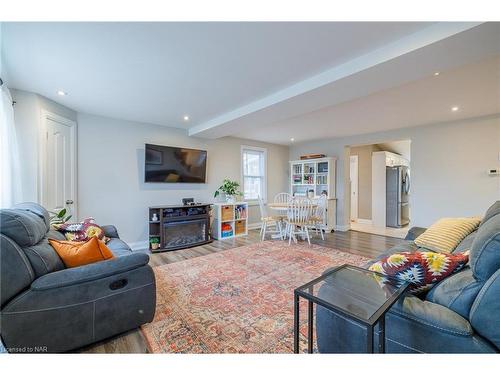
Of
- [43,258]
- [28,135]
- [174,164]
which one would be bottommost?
[43,258]

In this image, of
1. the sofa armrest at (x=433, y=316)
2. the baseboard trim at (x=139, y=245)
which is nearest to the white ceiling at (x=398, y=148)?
the sofa armrest at (x=433, y=316)

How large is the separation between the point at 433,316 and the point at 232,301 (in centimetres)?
159

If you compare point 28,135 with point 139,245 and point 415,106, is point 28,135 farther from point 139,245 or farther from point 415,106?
point 415,106

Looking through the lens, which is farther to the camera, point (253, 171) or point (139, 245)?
point (253, 171)

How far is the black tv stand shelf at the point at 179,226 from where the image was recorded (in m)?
3.74

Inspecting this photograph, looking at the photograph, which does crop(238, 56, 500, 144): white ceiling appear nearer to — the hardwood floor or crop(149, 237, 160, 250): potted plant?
the hardwood floor

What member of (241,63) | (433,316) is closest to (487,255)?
(433,316)

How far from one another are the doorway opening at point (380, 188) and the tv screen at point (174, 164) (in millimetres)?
3868

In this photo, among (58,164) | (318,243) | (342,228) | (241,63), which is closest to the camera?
(241,63)

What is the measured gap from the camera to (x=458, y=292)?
93 cm

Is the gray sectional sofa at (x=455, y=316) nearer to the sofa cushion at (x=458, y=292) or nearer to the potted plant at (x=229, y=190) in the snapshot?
the sofa cushion at (x=458, y=292)

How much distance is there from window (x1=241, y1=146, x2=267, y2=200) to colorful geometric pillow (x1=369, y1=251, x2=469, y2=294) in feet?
14.3
